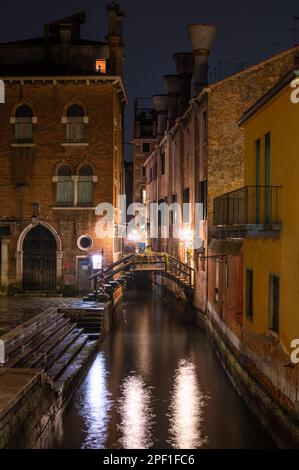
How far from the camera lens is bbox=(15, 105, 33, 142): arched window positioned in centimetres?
3266

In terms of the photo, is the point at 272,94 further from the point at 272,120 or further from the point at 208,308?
the point at 208,308

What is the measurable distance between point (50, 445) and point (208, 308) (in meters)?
14.6

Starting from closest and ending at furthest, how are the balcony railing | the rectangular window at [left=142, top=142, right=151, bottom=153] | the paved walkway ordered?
the balcony railing, the paved walkway, the rectangular window at [left=142, top=142, right=151, bottom=153]

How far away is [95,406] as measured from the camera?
56.5ft

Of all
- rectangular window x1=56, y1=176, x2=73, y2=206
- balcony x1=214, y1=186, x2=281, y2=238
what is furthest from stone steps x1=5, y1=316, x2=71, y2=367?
rectangular window x1=56, y1=176, x2=73, y2=206

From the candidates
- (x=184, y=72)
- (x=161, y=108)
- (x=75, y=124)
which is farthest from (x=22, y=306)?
(x=161, y=108)

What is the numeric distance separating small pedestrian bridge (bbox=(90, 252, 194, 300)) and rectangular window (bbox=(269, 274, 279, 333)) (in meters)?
14.8

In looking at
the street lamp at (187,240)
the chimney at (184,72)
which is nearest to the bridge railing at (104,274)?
the street lamp at (187,240)

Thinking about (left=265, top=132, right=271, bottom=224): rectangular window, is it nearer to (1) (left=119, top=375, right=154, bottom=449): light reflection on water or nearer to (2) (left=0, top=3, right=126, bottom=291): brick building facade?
(1) (left=119, top=375, right=154, bottom=449): light reflection on water

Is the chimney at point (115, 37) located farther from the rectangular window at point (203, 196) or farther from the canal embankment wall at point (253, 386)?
the canal embankment wall at point (253, 386)

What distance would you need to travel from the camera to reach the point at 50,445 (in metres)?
14.0

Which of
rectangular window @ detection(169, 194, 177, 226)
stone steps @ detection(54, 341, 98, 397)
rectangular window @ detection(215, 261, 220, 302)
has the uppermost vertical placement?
rectangular window @ detection(169, 194, 177, 226)
